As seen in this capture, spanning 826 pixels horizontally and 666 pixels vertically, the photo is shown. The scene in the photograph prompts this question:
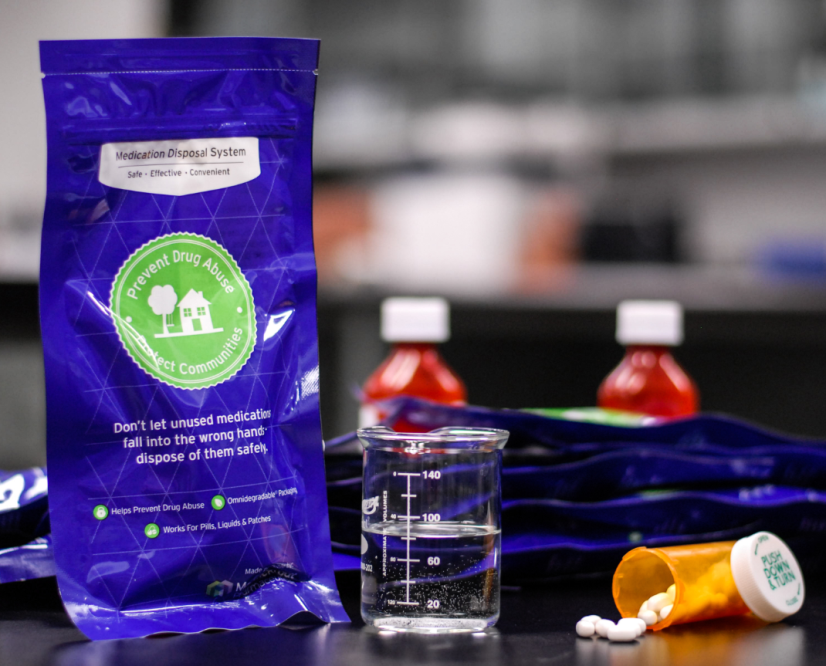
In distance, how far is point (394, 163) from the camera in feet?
13.0

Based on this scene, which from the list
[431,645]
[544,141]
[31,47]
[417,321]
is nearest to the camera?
[431,645]

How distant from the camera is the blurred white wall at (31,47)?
429 cm

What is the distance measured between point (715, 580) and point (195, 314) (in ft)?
1.25

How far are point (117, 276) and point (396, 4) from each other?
3723 mm

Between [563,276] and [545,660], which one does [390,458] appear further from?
[563,276]

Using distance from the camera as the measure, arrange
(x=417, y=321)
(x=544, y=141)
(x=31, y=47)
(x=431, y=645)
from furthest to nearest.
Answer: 1. (x=31, y=47)
2. (x=544, y=141)
3. (x=417, y=321)
4. (x=431, y=645)

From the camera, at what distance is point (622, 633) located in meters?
0.57

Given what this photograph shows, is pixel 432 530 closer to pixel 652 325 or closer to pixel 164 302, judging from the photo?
pixel 164 302

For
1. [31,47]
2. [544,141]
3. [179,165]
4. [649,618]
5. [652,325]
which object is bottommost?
[649,618]

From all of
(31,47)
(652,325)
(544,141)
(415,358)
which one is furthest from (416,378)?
(31,47)

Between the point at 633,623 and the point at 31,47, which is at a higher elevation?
the point at 31,47

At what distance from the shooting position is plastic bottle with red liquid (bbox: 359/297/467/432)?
3.22ft

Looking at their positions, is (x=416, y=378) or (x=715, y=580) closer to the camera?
(x=715, y=580)

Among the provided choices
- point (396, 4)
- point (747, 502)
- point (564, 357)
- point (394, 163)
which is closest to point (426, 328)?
point (747, 502)
